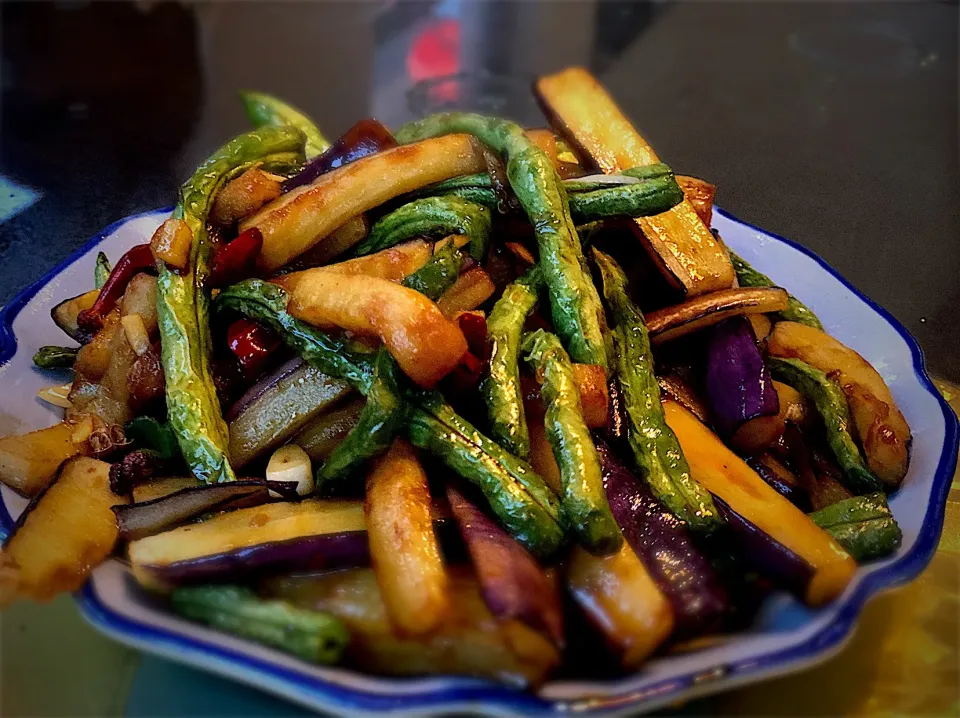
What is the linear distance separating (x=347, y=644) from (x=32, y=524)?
0.65m

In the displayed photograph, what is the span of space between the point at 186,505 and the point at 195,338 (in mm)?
361

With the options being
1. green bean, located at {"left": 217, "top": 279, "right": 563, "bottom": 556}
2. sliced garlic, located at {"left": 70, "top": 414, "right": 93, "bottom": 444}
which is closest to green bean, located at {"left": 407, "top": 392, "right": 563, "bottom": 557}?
green bean, located at {"left": 217, "top": 279, "right": 563, "bottom": 556}

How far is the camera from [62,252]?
8.85 ft

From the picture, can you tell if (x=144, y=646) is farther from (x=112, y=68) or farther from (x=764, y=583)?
(x=112, y=68)

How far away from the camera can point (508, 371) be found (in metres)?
1.43

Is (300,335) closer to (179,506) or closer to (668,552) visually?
(179,506)

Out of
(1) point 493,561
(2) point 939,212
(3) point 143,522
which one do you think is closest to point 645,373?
(1) point 493,561

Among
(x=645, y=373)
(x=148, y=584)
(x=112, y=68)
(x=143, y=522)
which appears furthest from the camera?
(x=112, y=68)

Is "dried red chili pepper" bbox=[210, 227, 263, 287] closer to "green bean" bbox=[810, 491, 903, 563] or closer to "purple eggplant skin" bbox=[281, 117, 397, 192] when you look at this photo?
"purple eggplant skin" bbox=[281, 117, 397, 192]

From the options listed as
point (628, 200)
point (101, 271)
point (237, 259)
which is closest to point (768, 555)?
point (628, 200)

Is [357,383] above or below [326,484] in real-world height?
above

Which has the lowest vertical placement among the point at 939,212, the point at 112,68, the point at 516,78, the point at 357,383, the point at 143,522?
the point at 939,212

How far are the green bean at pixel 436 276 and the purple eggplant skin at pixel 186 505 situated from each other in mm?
437

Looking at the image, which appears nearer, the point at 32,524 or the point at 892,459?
the point at 32,524
